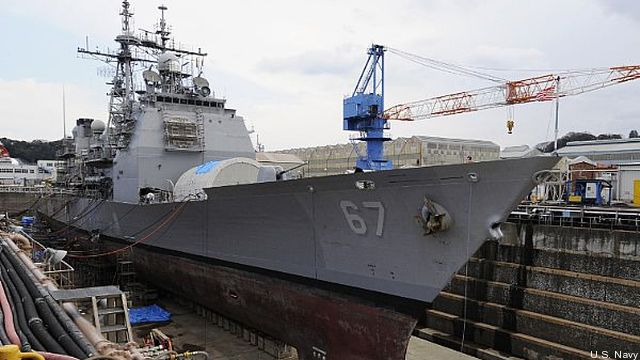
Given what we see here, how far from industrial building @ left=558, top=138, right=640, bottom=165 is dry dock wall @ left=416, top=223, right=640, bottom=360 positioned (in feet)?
59.4

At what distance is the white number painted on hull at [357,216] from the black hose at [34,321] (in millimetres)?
3454

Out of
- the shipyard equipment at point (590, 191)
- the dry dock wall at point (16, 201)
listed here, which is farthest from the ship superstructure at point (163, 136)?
the dry dock wall at point (16, 201)

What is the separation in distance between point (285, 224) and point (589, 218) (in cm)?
710

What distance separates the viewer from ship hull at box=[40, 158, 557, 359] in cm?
457

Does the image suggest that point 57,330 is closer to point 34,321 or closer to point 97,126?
point 34,321

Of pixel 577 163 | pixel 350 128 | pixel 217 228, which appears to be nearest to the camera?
pixel 217 228

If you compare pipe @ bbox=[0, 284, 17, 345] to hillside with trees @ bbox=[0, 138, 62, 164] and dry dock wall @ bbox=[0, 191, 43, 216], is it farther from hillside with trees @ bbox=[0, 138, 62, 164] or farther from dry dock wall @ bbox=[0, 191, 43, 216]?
hillside with trees @ bbox=[0, 138, 62, 164]

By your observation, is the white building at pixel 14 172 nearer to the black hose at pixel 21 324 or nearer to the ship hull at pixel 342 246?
the ship hull at pixel 342 246

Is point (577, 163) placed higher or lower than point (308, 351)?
higher

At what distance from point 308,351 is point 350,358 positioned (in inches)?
38.2

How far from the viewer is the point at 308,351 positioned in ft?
21.5

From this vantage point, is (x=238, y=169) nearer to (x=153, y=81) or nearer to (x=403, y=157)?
(x=153, y=81)

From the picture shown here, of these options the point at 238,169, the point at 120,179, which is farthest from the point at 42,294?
the point at 120,179

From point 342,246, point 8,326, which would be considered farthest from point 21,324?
point 342,246
